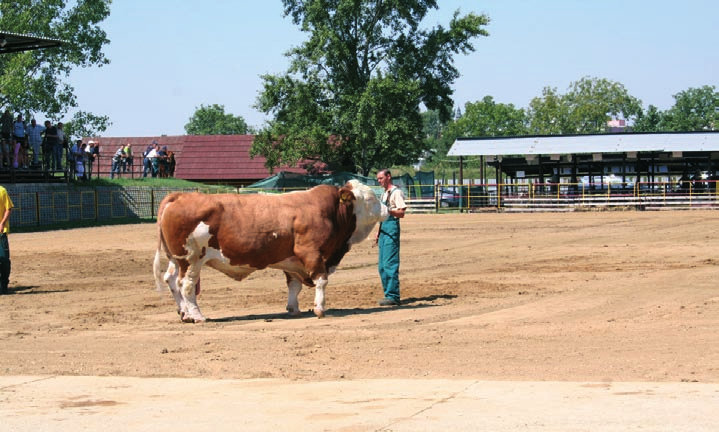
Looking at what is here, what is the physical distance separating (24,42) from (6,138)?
5.31 meters

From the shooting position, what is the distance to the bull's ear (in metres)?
14.1

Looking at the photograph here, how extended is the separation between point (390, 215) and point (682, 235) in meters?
15.0

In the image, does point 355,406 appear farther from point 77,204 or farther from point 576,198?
point 576,198

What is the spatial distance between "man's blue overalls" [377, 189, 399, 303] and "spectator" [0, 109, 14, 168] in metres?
23.2

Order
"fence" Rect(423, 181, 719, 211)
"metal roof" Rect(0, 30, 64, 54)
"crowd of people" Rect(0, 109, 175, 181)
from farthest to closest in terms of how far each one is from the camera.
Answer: "fence" Rect(423, 181, 719, 211)
"crowd of people" Rect(0, 109, 175, 181)
"metal roof" Rect(0, 30, 64, 54)

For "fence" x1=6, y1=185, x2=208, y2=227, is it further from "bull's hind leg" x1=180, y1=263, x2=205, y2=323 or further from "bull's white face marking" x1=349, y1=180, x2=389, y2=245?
"bull's hind leg" x1=180, y1=263, x2=205, y2=323

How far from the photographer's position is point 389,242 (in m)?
14.9

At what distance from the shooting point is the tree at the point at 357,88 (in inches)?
2148

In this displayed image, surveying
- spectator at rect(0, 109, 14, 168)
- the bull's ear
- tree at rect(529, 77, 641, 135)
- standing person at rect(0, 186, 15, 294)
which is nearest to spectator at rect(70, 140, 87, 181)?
spectator at rect(0, 109, 14, 168)

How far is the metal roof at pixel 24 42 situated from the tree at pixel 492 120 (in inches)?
3298

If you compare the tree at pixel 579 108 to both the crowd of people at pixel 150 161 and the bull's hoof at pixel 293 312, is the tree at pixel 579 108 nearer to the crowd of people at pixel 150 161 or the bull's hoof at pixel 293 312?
the crowd of people at pixel 150 161

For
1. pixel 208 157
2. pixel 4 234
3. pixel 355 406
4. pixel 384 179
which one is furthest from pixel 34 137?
pixel 355 406

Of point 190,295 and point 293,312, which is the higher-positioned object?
point 190,295

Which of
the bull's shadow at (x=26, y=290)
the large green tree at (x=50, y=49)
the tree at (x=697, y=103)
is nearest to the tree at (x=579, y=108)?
the tree at (x=697, y=103)
